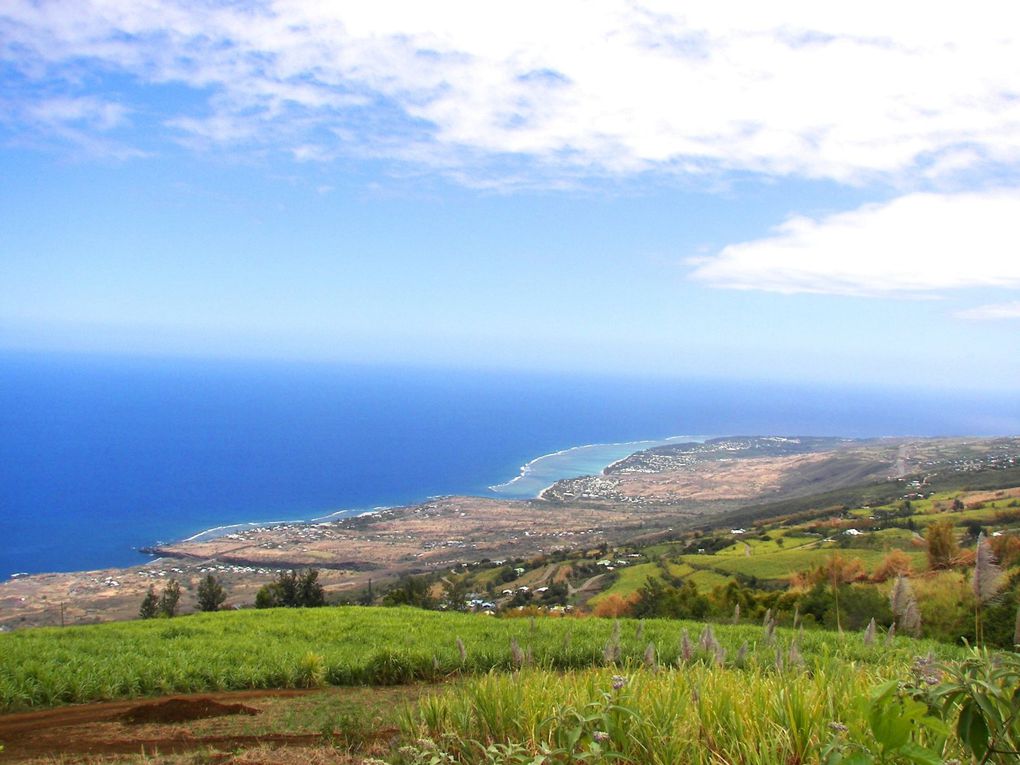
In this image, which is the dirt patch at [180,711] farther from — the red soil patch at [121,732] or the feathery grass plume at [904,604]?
the feathery grass plume at [904,604]

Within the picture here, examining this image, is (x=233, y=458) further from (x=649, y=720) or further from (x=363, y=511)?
(x=649, y=720)

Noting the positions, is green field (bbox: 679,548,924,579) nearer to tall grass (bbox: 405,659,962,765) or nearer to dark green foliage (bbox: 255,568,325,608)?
dark green foliage (bbox: 255,568,325,608)

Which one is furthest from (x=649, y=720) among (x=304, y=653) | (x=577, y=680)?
(x=304, y=653)

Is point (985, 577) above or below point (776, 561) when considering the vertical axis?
above

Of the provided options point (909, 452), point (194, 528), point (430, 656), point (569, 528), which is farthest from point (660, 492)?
point (430, 656)

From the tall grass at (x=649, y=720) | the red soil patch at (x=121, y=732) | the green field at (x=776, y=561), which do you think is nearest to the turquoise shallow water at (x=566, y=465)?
the green field at (x=776, y=561)

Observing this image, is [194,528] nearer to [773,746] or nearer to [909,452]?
[773,746]
